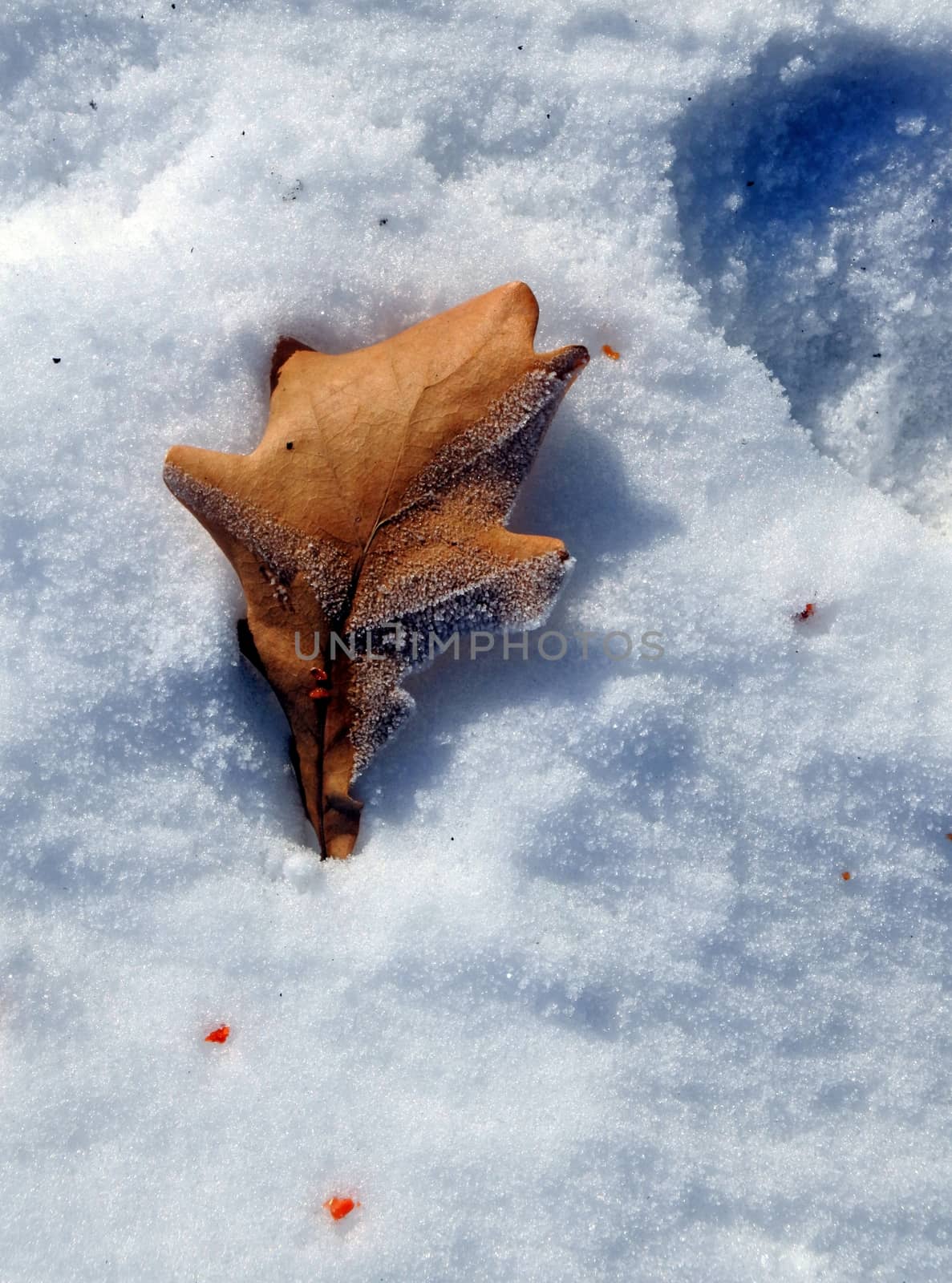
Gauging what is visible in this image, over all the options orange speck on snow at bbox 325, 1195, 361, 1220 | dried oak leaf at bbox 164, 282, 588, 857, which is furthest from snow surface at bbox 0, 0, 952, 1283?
dried oak leaf at bbox 164, 282, 588, 857

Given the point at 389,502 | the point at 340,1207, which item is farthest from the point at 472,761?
the point at 340,1207

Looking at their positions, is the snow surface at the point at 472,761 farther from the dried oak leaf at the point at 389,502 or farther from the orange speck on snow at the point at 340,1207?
the dried oak leaf at the point at 389,502

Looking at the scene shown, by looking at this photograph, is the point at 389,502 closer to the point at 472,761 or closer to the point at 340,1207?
the point at 472,761

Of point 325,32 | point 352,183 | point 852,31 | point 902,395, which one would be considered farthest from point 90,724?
point 852,31

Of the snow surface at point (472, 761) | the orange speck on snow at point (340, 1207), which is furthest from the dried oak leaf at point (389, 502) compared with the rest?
the orange speck on snow at point (340, 1207)

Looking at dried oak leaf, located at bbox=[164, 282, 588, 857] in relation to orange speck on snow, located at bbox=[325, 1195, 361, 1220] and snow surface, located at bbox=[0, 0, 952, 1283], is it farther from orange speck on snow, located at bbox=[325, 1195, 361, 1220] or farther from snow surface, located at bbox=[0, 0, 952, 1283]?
orange speck on snow, located at bbox=[325, 1195, 361, 1220]

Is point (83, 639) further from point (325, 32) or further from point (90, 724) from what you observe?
point (325, 32)
